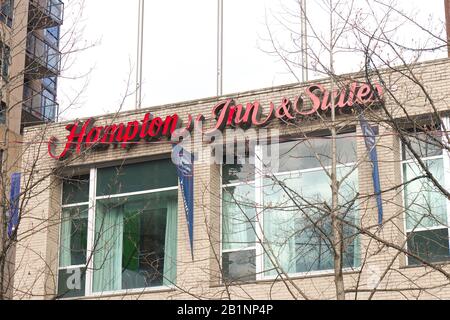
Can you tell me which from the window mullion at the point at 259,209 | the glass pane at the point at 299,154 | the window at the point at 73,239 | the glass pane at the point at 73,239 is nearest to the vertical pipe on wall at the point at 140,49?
the window at the point at 73,239

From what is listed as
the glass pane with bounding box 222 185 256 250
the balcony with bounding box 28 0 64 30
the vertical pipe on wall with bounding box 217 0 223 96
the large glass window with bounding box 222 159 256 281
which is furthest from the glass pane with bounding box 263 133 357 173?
the balcony with bounding box 28 0 64 30

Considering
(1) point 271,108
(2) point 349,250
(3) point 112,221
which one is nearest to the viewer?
(2) point 349,250

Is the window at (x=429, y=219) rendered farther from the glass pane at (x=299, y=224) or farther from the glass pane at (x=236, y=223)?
the glass pane at (x=236, y=223)

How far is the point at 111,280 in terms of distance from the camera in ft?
62.5

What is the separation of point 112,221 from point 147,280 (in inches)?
67.3

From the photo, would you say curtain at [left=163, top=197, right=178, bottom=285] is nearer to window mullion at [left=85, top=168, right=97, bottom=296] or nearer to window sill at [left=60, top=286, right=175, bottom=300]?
window sill at [left=60, top=286, right=175, bottom=300]

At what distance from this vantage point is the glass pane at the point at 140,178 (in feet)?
62.8

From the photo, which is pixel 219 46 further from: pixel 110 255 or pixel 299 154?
pixel 110 255

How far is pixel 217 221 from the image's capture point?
1819 cm

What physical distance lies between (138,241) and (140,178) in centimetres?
138

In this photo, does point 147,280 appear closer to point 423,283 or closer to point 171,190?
point 171,190

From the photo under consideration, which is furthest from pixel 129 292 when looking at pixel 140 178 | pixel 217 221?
pixel 140 178

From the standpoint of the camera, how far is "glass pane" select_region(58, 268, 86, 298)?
19172mm
